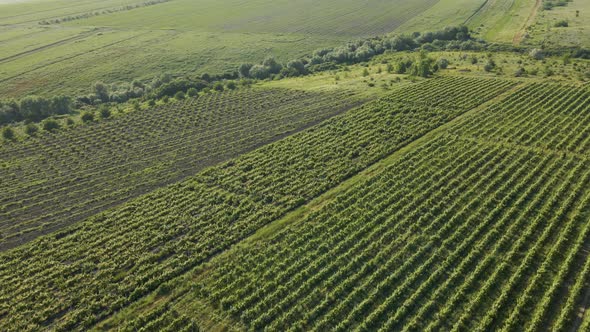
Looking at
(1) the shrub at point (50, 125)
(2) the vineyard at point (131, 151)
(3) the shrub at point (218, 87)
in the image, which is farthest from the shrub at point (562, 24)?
(1) the shrub at point (50, 125)

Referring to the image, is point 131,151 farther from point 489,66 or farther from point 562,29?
point 562,29

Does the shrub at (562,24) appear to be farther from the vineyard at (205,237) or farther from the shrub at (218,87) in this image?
the shrub at (218,87)

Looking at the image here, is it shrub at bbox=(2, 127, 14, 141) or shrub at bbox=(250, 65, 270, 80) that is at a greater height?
shrub at bbox=(2, 127, 14, 141)

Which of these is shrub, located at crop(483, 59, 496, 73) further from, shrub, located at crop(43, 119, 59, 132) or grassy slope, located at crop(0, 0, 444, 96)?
shrub, located at crop(43, 119, 59, 132)

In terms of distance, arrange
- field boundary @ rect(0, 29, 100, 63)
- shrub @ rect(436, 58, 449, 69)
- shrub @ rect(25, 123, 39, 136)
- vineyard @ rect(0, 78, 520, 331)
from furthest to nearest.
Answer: field boundary @ rect(0, 29, 100, 63) < shrub @ rect(436, 58, 449, 69) < shrub @ rect(25, 123, 39, 136) < vineyard @ rect(0, 78, 520, 331)

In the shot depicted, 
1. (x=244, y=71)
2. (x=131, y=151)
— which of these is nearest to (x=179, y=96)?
(x=244, y=71)

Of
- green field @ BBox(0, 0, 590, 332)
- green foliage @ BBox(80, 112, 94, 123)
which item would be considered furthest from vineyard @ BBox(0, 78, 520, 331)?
green foliage @ BBox(80, 112, 94, 123)
